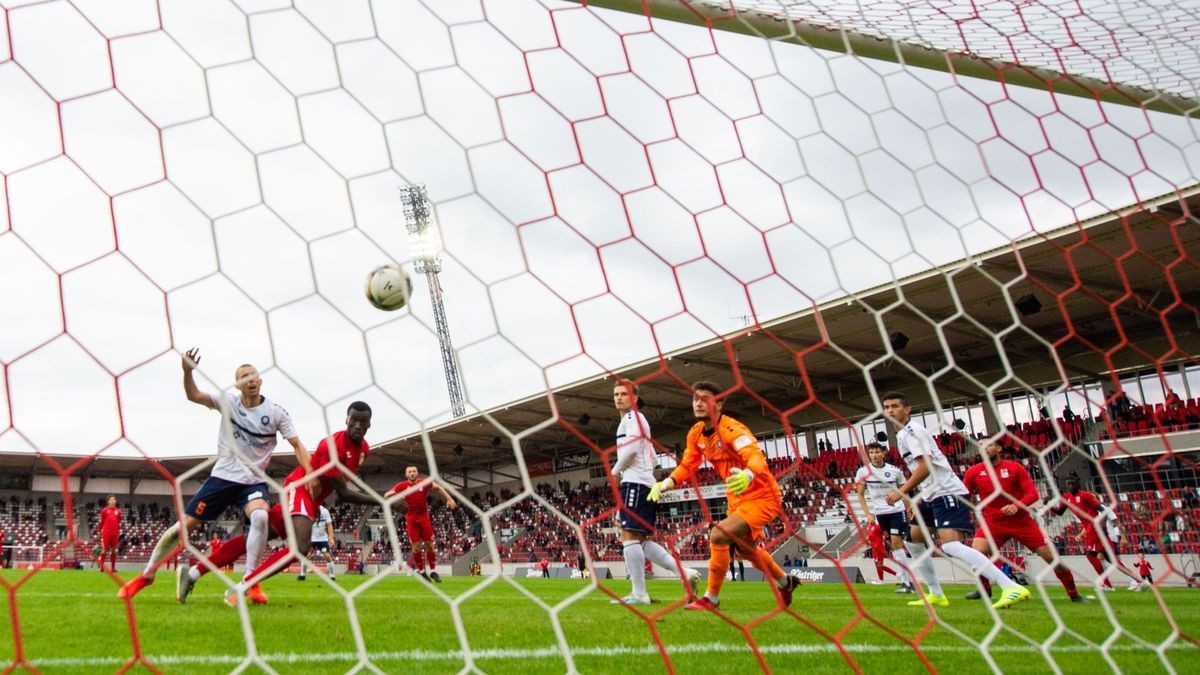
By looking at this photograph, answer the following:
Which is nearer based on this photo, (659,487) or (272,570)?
(272,570)

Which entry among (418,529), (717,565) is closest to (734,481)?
(717,565)

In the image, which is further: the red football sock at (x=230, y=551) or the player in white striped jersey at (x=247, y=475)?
the red football sock at (x=230, y=551)

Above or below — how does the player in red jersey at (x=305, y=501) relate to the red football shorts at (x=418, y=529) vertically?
above

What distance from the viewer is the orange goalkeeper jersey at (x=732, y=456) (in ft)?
15.3

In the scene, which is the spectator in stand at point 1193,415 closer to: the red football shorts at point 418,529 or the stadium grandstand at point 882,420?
the stadium grandstand at point 882,420

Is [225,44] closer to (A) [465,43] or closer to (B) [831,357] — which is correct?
(A) [465,43]

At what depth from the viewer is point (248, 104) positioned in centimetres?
276

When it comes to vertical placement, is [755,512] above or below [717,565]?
above

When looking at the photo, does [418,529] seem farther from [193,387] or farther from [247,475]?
[193,387]

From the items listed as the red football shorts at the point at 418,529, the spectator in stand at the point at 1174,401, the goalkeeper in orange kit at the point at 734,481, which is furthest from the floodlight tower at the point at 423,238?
the spectator in stand at the point at 1174,401

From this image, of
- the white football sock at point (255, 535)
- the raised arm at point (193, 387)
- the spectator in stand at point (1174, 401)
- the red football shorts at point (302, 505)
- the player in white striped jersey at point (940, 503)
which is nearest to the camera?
the raised arm at point (193, 387)

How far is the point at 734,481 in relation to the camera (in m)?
4.45

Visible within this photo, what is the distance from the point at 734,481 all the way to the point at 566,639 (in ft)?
4.33

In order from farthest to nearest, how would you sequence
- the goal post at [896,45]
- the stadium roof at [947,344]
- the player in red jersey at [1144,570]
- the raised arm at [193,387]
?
1. the player in red jersey at [1144,570]
2. the stadium roof at [947,344]
3. the goal post at [896,45]
4. the raised arm at [193,387]
